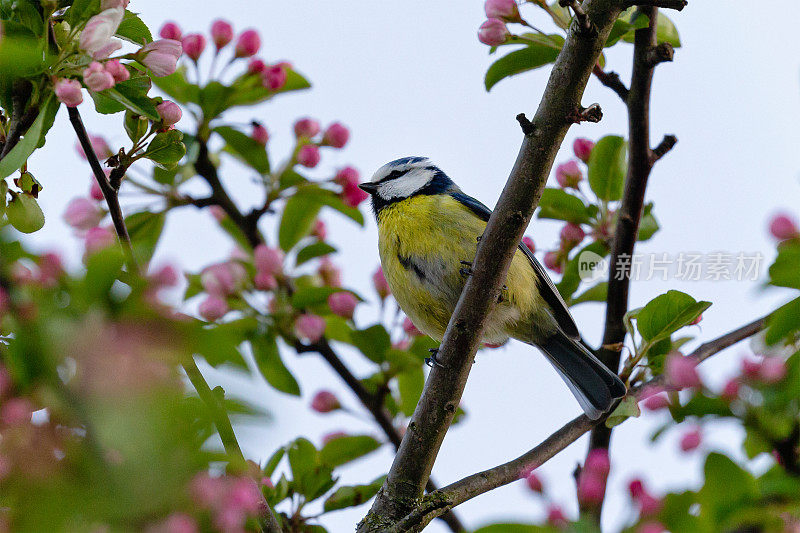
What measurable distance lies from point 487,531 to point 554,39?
6.49ft

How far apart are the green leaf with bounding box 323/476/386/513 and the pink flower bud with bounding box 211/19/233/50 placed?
1.79 meters

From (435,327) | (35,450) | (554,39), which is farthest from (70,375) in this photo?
(435,327)

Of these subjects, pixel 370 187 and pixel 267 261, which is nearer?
pixel 267 261

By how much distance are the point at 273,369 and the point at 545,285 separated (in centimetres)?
121

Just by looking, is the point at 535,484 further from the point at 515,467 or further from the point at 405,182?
the point at 405,182

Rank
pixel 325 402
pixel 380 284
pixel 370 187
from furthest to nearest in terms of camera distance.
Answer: pixel 370 187 < pixel 380 284 < pixel 325 402

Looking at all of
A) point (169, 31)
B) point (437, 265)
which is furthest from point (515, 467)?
point (169, 31)

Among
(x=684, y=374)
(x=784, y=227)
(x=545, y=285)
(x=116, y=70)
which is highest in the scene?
(x=116, y=70)

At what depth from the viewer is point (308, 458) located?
2740mm

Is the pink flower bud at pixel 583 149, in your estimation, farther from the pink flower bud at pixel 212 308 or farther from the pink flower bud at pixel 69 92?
the pink flower bud at pixel 69 92

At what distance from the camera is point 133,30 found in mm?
2020

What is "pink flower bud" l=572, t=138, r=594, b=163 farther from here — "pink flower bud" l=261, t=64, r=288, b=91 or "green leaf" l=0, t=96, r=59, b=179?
"green leaf" l=0, t=96, r=59, b=179

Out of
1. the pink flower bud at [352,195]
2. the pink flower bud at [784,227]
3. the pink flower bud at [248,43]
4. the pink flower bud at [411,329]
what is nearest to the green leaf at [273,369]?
the pink flower bud at [411,329]

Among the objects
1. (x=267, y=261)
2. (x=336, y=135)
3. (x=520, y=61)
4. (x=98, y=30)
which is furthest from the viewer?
(x=336, y=135)
